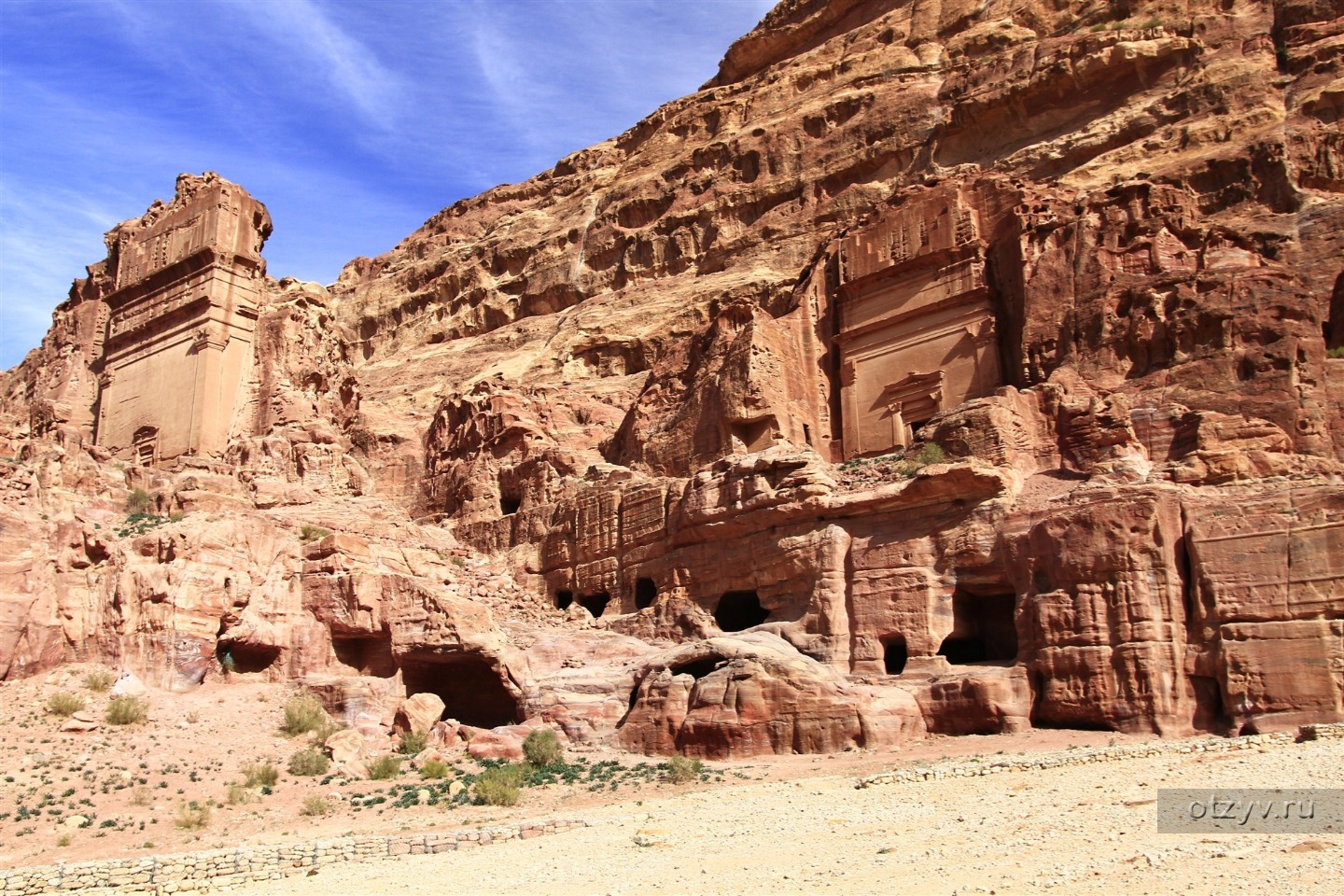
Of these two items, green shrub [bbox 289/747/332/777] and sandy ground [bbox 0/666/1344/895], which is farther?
green shrub [bbox 289/747/332/777]

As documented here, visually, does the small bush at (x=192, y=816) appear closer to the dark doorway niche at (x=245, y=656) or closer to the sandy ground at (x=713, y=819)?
the sandy ground at (x=713, y=819)

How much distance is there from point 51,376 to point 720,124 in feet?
96.7

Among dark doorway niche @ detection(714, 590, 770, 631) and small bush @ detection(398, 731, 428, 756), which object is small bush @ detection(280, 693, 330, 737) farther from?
dark doorway niche @ detection(714, 590, 770, 631)

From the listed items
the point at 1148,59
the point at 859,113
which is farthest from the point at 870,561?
the point at 859,113

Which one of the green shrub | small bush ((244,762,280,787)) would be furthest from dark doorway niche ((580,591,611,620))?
small bush ((244,762,280,787))

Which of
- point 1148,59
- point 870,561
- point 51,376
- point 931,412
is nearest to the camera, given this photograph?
point 870,561

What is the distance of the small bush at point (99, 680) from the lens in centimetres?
2288

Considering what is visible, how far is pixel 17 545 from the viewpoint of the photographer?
23.9 m

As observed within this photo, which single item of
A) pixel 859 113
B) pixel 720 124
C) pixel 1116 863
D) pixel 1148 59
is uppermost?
pixel 720 124

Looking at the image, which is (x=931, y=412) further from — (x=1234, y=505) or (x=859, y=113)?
(x=859, y=113)

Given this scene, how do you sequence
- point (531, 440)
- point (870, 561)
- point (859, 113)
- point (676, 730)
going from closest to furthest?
point (676, 730) → point (870, 561) → point (531, 440) → point (859, 113)

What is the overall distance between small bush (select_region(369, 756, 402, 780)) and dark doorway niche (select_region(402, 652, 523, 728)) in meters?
3.83

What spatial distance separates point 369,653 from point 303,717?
3478 millimetres

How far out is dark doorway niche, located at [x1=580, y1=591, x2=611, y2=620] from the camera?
100 feet
